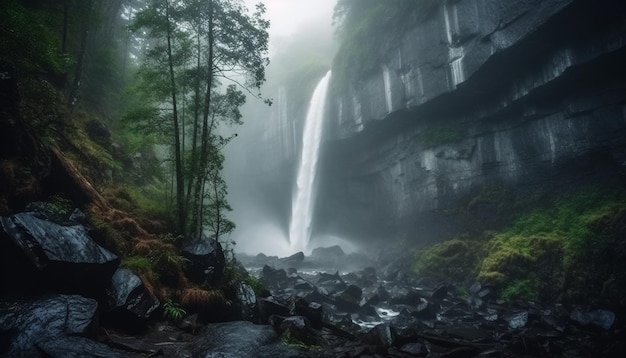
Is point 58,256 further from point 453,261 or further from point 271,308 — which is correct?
point 453,261

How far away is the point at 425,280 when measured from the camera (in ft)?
63.3

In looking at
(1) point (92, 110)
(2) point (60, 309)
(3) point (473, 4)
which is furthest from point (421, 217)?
(2) point (60, 309)

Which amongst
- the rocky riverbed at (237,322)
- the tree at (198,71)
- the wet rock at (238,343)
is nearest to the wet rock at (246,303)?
the rocky riverbed at (237,322)

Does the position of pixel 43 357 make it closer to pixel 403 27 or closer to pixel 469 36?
pixel 469 36

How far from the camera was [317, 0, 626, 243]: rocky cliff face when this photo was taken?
16.4 m

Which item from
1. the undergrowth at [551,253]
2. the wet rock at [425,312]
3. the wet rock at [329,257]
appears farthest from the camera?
the wet rock at [329,257]

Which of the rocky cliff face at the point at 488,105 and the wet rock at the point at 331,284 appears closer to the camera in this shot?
the rocky cliff face at the point at 488,105

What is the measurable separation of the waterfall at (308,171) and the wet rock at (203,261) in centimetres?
2760

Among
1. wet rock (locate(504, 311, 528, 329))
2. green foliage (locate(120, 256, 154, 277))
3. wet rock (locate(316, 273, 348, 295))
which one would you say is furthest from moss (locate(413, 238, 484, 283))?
green foliage (locate(120, 256, 154, 277))

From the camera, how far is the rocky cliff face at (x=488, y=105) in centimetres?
1642

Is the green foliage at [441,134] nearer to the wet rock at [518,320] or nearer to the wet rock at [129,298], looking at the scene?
the wet rock at [518,320]

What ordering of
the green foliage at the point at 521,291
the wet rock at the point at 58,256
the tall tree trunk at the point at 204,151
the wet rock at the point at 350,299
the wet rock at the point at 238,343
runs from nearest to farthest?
1. the wet rock at the point at 58,256
2. the wet rock at the point at 238,343
3. the tall tree trunk at the point at 204,151
4. the wet rock at the point at 350,299
5. the green foliage at the point at 521,291

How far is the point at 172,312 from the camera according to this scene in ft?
22.4

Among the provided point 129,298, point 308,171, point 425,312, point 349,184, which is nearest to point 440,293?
point 425,312
